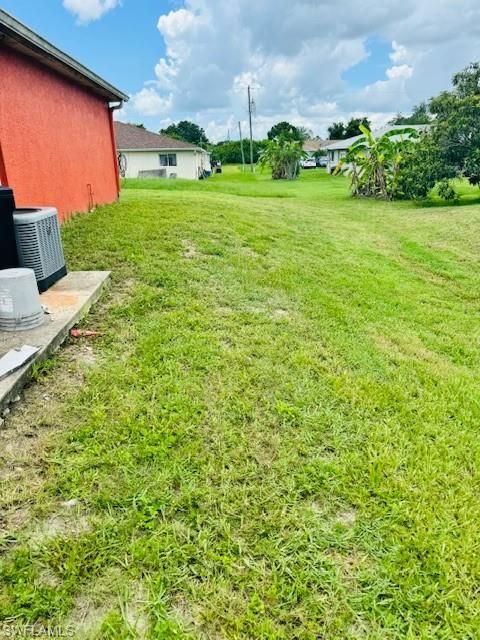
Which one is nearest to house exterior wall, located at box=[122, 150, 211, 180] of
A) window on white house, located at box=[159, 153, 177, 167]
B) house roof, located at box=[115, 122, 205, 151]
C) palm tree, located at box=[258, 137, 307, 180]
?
window on white house, located at box=[159, 153, 177, 167]

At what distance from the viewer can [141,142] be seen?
106 feet

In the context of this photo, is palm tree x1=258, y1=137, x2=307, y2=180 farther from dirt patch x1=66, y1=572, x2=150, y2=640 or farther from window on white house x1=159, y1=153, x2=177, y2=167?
dirt patch x1=66, y1=572, x2=150, y2=640

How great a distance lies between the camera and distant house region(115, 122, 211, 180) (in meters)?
31.6

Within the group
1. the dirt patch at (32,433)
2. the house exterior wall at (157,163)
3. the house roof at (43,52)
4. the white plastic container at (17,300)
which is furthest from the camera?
the house exterior wall at (157,163)

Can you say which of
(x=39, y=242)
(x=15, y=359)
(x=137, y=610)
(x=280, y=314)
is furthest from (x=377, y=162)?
(x=137, y=610)

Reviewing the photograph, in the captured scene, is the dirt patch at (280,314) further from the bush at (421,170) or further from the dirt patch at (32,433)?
the bush at (421,170)

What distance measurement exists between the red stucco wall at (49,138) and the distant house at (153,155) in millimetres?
22482

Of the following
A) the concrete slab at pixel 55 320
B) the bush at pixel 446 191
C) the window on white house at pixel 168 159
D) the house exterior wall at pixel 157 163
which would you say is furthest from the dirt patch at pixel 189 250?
the window on white house at pixel 168 159

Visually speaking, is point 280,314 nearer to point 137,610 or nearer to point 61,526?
point 61,526

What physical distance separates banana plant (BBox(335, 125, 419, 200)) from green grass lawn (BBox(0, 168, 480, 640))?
14584 millimetres

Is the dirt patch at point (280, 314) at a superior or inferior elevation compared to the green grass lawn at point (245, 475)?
superior

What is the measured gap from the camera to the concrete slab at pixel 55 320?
269 cm

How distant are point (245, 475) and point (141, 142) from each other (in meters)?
33.5

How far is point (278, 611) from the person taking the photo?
1.63 meters
